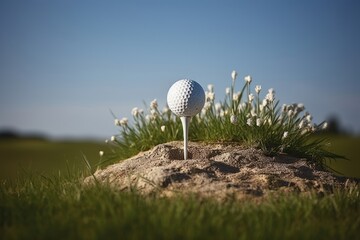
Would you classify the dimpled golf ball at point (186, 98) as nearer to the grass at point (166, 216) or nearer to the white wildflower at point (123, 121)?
the white wildflower at point (123, 121)

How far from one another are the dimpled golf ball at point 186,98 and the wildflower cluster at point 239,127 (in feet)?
2.54

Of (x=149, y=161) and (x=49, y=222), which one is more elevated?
(x=149, y=161)

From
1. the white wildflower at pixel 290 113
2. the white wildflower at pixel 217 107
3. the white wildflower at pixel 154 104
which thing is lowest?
the white wildflower at pixel 290 113

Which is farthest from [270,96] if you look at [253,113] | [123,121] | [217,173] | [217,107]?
[123,121]

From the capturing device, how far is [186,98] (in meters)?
7.76

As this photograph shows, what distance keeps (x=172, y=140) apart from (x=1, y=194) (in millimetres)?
3680

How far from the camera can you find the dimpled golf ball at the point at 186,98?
7.78m

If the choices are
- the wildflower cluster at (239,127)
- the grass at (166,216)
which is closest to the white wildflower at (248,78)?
the wildflower cluster at (239,127)

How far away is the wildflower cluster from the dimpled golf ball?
2.54ft

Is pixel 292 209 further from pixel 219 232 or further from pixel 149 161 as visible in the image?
pixel 149 161

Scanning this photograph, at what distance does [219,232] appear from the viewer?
15.7ft

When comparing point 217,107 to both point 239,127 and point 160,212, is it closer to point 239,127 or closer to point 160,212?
point 239,127

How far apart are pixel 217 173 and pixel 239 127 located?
76.4 inches

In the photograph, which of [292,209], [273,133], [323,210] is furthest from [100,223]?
[273,133]
